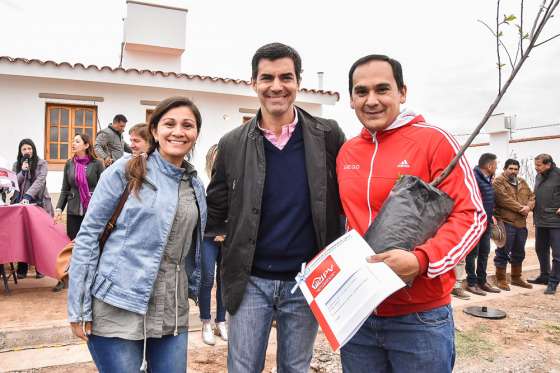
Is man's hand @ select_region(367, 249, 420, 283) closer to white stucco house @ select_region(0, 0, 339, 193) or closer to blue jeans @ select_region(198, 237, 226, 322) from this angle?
blue jeans @ select_region(198, 237, 226, 322)

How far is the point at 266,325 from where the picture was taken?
1.96 meters

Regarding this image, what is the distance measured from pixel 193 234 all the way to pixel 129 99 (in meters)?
8.67

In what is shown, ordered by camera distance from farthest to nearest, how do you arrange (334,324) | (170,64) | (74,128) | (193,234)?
(170,64), (74,128), (193,234), (334,324)

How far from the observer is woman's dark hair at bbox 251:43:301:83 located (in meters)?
1.92

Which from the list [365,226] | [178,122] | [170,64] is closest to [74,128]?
[170,64]

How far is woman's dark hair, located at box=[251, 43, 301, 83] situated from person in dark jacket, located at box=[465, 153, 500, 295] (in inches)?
184

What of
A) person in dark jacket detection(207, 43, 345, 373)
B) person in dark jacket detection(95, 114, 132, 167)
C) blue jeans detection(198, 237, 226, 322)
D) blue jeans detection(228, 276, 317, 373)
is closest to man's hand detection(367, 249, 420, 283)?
person in dark jacket detection(207, 43, 345, 373)

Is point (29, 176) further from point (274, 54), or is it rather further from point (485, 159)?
point (485, 159)

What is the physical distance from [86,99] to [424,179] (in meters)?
9.62

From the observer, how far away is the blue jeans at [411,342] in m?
1.55

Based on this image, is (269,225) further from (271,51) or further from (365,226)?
(271,51)

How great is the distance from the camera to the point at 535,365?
382 cm

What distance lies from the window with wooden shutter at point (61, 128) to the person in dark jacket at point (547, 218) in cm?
957

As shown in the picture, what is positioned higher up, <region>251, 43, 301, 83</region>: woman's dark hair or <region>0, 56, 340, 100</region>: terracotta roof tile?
<region>0, 56, 340, 100</region>: terracotta roof tile
